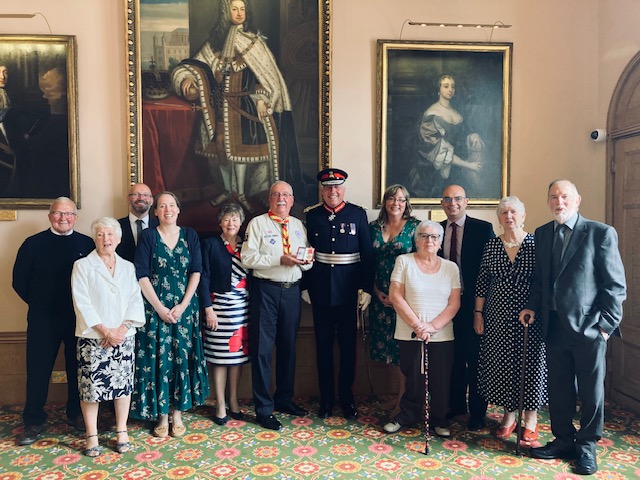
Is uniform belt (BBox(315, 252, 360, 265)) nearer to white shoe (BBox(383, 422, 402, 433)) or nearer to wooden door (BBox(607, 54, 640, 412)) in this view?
white shoe (BBox(383, 422, 402, 433))

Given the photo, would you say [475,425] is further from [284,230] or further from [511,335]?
[284,230]

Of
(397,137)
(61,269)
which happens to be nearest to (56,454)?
(61,269)

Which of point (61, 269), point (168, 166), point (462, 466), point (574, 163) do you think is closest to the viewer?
point (462, 466)

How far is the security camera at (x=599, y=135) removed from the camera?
4371mm

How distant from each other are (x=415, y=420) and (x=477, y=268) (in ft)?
3.79

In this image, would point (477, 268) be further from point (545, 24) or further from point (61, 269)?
point (61, 269)

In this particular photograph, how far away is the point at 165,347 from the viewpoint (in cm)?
350

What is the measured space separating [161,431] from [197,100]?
8.33 ft

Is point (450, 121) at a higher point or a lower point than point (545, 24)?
lower

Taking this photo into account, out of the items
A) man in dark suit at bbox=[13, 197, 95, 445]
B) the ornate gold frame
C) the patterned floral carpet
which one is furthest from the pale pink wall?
the patterned floral carpet

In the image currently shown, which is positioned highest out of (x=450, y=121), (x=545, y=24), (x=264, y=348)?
(x=545, y=24)

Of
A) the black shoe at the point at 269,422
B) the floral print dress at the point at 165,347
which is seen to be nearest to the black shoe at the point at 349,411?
the black shoe at the point at 269,422

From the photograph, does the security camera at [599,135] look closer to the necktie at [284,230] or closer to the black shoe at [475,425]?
the black shoe at [475,425]

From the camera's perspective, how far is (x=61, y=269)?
3576 mm
